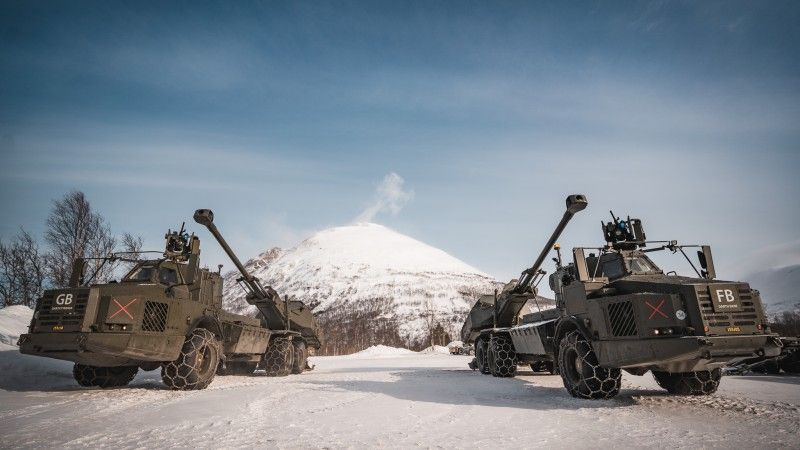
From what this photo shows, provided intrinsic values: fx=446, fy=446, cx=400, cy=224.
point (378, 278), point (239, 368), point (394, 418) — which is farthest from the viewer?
point (378, 278)

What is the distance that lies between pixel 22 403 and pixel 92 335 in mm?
1328

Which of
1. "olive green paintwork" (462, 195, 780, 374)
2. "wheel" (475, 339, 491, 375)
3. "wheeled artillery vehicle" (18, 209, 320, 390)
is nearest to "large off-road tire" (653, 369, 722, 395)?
"olive green paintwork" (462, 195, 780, 374)

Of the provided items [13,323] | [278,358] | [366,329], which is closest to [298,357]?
[278,358]

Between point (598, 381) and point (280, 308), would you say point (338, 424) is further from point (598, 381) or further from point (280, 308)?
point (280, 308)

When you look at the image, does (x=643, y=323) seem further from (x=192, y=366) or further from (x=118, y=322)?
(x=118, y=322)

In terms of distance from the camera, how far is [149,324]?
8.48m

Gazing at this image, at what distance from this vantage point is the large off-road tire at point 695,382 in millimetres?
7711

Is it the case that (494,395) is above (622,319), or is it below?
below

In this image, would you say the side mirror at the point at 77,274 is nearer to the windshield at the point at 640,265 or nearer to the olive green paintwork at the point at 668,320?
the olive green paintwork at the point at 668,320

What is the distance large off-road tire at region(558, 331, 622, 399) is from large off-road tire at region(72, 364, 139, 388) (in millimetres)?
9486

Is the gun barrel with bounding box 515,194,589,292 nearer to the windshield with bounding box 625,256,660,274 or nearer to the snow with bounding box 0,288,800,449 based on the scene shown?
the windshield with bounding box 625,256,660,274

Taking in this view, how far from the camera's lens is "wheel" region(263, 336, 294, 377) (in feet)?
48.5

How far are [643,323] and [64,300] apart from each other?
9.87 meters

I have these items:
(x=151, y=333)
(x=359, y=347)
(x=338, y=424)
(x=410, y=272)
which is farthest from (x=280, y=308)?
(x=410, y=272)
